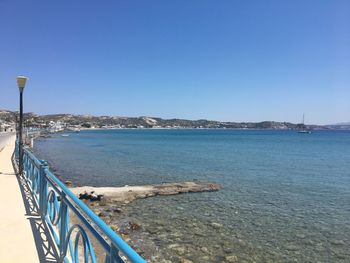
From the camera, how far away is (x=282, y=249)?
33.5ft

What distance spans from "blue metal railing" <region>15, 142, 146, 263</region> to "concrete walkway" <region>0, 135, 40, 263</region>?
396 mm

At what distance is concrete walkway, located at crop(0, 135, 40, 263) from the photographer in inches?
198

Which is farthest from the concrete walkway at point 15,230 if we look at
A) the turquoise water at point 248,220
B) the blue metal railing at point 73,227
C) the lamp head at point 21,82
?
the lamp head at point 21,82

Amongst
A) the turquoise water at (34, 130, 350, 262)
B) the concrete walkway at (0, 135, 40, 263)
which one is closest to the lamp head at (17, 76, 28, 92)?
the concrete walkway at (0, 135, 40, 263)

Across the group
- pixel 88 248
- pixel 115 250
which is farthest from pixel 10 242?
pixel 115 250

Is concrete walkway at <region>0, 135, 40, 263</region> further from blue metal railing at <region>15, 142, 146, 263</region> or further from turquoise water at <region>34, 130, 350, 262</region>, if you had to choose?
turquoise water at <region>34, 130, 350, 262</region>

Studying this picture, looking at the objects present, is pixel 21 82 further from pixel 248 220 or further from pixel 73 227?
pixel 248 220

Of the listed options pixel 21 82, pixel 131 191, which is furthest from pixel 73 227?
pixel 131 191

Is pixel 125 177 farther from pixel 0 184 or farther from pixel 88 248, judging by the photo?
pixel 88 248

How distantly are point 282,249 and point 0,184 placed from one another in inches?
389

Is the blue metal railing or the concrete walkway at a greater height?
the blue metal railing

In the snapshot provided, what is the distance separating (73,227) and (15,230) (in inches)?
109

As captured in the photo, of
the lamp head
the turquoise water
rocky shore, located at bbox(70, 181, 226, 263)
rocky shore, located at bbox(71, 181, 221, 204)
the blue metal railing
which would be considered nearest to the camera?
the blue metal railing

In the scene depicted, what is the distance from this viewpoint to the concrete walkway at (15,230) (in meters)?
5.02
